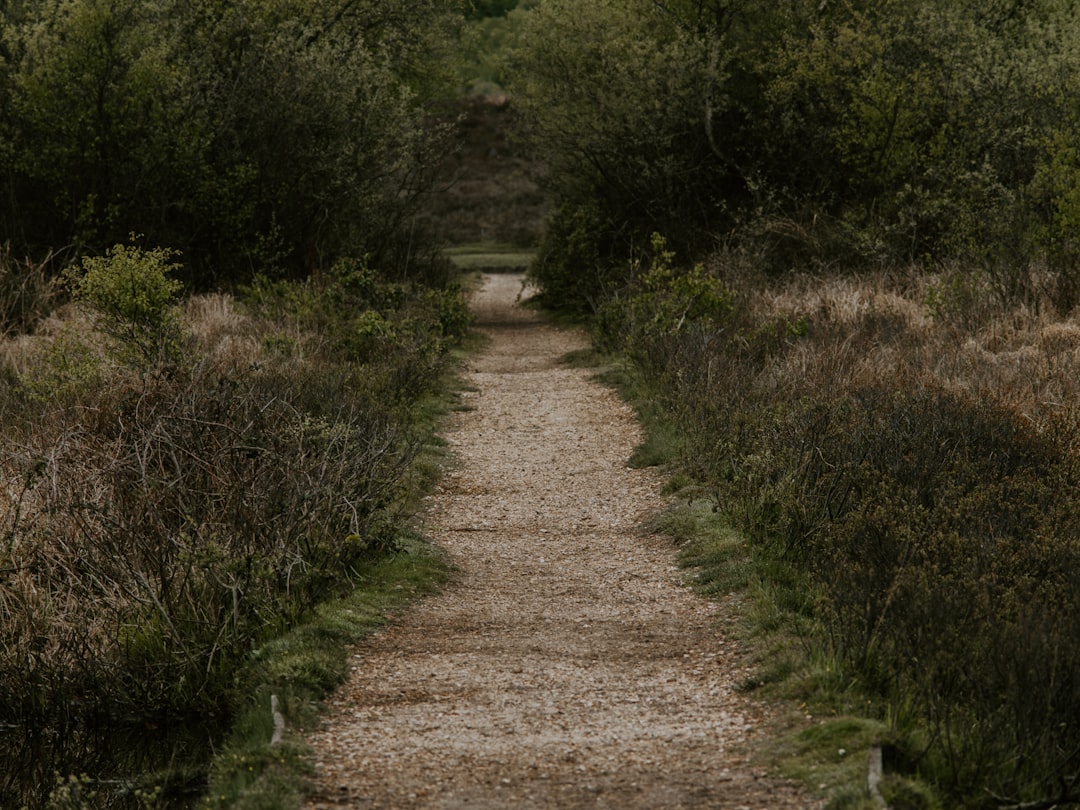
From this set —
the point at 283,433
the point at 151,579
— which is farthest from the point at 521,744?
the point at 283,433

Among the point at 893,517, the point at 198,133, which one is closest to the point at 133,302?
the point at 893,517

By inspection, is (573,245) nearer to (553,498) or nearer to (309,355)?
(309,355)

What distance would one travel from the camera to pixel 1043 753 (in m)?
4.98

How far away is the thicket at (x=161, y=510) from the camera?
664 centimetres

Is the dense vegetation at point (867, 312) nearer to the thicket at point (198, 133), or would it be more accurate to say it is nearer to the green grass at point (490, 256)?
the thicket at point (198, 133)

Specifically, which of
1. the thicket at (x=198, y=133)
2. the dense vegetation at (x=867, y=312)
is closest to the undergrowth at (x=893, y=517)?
the dense vegetation at (x=867, y=312)

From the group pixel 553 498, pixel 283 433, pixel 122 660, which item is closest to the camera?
pixel 122 660

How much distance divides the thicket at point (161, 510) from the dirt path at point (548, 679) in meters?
0.70

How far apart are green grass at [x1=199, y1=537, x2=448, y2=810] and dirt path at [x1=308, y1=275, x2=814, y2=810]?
0.36ft

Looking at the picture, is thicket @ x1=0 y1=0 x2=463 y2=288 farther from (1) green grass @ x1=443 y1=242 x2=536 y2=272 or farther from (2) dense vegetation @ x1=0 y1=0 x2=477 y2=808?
(1) green grass @ x1=443 y1=242 x2=536 y2=272

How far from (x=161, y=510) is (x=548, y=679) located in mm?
2763

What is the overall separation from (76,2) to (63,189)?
8.24 feet

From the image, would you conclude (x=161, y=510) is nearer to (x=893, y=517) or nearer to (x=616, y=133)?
(x=893, y=517)

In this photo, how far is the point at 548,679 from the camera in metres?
6.26
